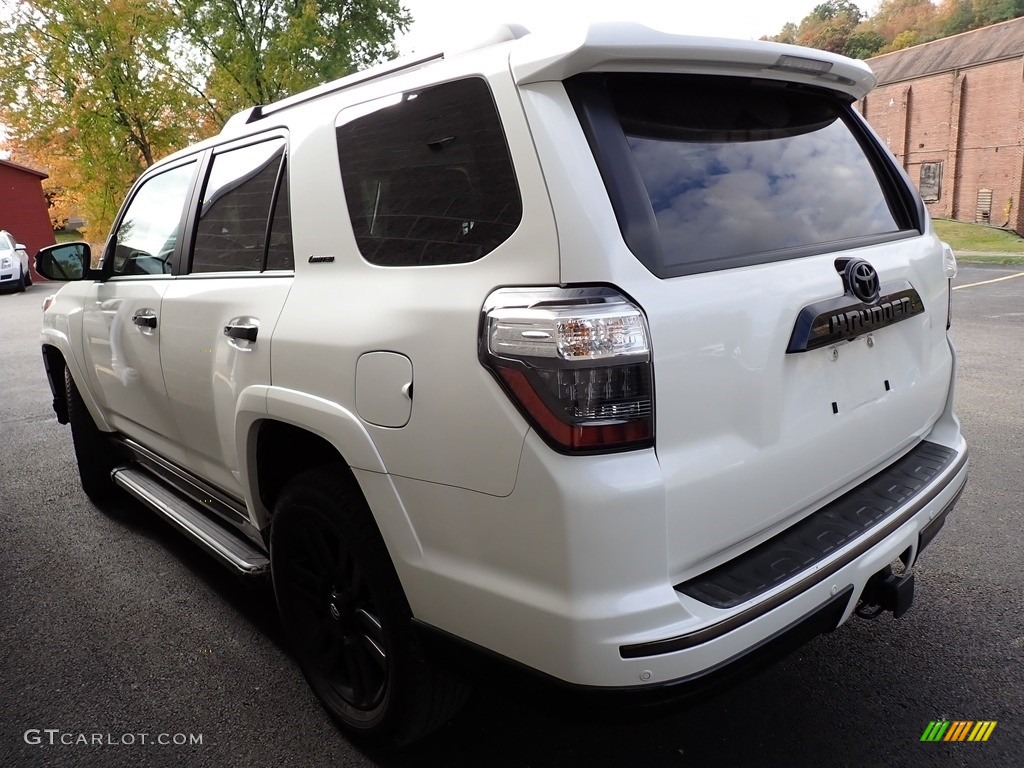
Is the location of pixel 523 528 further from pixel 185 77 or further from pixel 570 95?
pixel 185 77

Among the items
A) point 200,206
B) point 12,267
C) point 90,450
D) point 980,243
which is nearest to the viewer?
point 200,206

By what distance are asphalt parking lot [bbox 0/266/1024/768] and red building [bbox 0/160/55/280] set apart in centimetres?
3321

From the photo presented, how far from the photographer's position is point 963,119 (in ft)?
149

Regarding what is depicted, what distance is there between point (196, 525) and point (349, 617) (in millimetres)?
1170

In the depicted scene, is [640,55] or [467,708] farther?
[467,708]

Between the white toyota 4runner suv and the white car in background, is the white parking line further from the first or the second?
the white car in background

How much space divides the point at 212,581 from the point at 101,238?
31403mm

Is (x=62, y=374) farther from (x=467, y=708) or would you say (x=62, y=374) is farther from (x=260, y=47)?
(x=260, y=47)

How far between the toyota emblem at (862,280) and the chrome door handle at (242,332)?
1755mm

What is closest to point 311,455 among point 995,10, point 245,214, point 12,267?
point 245,214

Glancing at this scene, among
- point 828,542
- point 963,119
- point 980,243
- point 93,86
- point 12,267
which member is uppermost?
point 93,86

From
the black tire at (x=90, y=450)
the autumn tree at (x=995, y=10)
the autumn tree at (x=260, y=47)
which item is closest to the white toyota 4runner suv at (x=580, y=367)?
the black tire at (x=90, y=450)

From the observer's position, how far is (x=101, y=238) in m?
30.7

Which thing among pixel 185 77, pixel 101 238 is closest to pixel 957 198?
pixel 185 77
